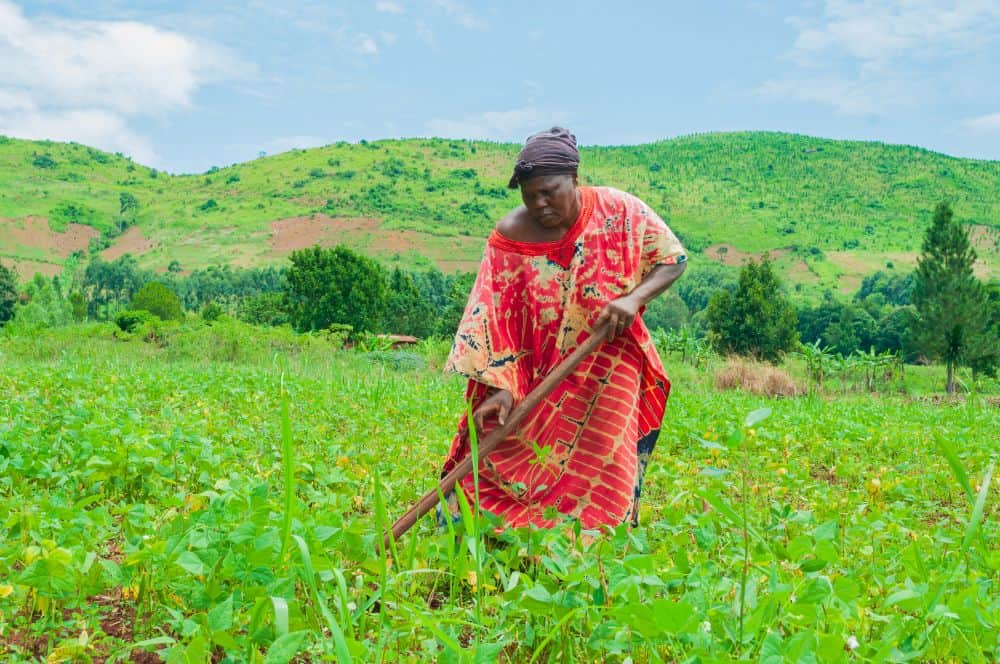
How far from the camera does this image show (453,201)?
12131 centimetres

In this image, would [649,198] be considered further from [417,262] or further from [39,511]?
[39,511]

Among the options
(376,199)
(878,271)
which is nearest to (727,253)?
(878,271)

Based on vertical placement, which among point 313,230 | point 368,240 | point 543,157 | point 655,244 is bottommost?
point 655,244

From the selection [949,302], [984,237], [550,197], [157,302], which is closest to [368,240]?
[157,302]

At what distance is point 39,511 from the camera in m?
2.78

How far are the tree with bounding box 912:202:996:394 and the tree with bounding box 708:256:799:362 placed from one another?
6131 millimetres

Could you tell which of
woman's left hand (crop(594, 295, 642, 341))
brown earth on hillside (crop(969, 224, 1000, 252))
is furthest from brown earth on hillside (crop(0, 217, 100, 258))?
brown earth on hillside (crop(969, 224, 1000, 252))

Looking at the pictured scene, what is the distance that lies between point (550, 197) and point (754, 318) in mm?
38544

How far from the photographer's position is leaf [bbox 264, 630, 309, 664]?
1513 mm

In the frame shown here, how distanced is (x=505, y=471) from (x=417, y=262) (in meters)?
86.4

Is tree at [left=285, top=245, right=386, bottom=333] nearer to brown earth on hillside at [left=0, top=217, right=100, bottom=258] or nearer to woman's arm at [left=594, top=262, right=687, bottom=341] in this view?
woman's arm at [left=594, top=262, right=687, bottom=341]

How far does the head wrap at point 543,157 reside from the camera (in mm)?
3264

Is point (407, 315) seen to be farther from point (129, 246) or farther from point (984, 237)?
point (984, 237)

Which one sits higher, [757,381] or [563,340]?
[563,340]
